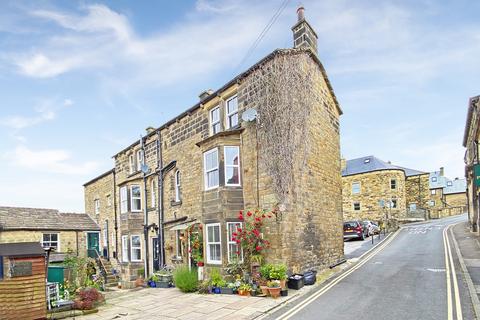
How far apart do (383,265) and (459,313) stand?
7.37 meters

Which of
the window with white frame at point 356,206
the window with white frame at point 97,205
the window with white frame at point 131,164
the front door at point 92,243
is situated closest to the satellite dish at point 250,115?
the window with white frame at point 131,164

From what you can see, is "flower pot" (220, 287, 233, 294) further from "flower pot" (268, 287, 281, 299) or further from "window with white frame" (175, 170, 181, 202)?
"window with white frame" (175, 170, 181, 202)

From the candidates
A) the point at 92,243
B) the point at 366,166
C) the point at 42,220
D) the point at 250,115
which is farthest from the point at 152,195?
the point at 366,166

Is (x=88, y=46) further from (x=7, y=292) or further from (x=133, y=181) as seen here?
(x=133, y=181)

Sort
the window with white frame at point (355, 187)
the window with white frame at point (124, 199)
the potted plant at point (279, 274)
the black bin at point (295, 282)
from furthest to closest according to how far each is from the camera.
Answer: the window with white frame at point (355, 187) → the window with white frame at point (124, 199) → the black bin at point (295, 282) → the potted plant at point (279, 274)

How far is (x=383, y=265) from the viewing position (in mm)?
15922

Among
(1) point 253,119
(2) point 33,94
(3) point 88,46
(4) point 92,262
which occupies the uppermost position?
(3) point 88,46

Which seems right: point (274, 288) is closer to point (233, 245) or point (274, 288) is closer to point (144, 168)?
point (233, 245)

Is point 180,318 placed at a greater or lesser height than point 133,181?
lesser

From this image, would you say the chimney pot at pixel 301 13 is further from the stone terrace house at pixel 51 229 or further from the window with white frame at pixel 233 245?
the stone terrace house at pixel 51 229

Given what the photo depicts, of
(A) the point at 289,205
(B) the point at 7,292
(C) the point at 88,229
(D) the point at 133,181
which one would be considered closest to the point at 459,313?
(A) the point at 289,205

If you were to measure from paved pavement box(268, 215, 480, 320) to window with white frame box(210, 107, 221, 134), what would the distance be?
8.35 metres

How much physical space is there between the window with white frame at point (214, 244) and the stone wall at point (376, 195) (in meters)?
31.8

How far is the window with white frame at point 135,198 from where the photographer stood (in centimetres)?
2239
